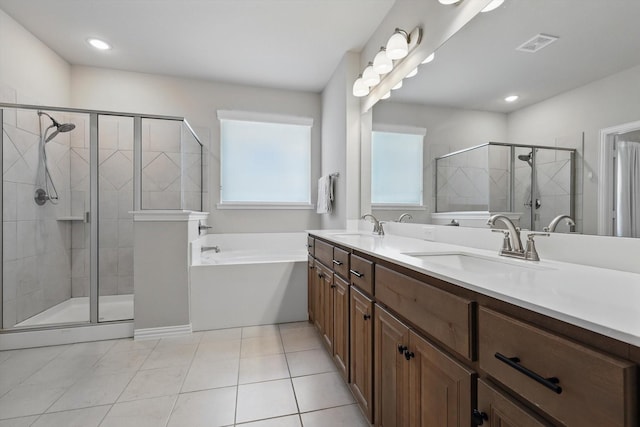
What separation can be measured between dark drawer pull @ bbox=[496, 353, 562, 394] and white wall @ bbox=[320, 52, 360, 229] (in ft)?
7.09

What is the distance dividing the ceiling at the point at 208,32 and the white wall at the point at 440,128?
0.83 metres

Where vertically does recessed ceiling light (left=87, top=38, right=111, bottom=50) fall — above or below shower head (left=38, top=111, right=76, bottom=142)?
above

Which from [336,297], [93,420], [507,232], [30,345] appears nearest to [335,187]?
[336,297]

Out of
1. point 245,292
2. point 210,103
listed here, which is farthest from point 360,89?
point 245,292

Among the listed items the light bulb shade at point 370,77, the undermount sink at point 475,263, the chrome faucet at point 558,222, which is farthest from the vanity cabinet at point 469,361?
the light bulb shade at point 370,77

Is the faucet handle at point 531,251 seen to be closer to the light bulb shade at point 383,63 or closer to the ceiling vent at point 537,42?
the ceiling vent at point 537,42

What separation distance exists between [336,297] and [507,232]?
963mm

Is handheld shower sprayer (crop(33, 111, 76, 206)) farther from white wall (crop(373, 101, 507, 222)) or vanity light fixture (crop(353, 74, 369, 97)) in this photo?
white wall (crop(373, 101, 507, 222))

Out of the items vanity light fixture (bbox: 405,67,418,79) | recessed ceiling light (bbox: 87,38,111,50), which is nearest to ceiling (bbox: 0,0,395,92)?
recessed ceiling light (bbox: 87,38,111,50)

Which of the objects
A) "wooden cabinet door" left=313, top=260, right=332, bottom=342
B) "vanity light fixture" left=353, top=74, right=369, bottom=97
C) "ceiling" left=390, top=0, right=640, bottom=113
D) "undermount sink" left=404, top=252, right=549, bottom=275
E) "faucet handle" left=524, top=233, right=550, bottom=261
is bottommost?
"wooden cabinet door" left=313, top=260, right=332, bottom=342

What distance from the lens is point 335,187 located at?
3088mm

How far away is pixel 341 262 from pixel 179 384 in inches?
47.2

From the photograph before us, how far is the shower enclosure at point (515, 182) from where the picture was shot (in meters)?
1.09

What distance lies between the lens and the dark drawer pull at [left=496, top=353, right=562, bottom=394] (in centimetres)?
51
